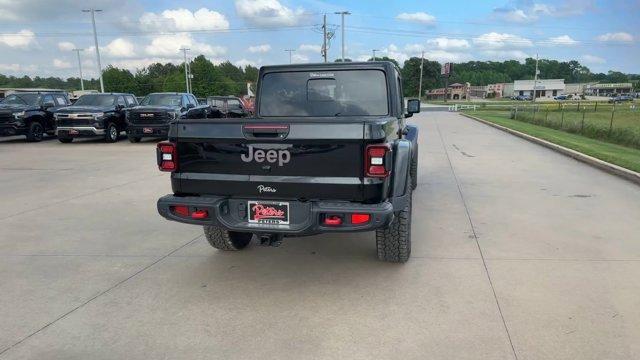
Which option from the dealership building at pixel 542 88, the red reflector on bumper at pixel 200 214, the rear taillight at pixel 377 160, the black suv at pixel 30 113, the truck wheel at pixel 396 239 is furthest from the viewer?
the dealership building at pixel 542 88

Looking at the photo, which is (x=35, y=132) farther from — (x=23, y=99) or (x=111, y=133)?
(x=111, y=133)

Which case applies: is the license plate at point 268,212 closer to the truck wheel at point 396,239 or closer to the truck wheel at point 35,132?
the truck wheel at point 396,239

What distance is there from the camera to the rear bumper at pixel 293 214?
3.63 m

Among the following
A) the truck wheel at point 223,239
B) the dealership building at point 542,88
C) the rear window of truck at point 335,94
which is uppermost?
the rear window of truck at point 335,94

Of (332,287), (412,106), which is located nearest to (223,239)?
(332,287)

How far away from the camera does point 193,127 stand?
3982 millimetres

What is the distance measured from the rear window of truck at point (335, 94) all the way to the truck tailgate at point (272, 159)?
4.60 ft

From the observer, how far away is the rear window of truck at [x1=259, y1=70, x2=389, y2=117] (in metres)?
5.02

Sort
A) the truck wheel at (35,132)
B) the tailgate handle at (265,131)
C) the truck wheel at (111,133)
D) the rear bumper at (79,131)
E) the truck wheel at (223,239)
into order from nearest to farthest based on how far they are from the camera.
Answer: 1. the tailgate handle at (265,131)
2. the truck wheel at (223,239)
3. the rear bumper at (79,131)
4. the truck wheel at (111,133)
5. the truck wheel at (35,132)

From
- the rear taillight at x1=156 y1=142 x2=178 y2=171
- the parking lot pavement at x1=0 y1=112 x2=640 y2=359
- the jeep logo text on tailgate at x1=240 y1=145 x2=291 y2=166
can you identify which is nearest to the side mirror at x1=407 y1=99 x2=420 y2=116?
the parking lot pavement at x1=0 y1=112 x2=640 y2=359

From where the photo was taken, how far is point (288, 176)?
149 inches

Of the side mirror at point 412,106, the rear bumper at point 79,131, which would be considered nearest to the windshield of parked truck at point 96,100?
the rear bumper at point 79,131

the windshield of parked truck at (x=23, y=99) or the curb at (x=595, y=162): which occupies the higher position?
the windshield of parked truck at (x=23, y=99)

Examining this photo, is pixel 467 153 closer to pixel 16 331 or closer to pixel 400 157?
pixel 400 157
